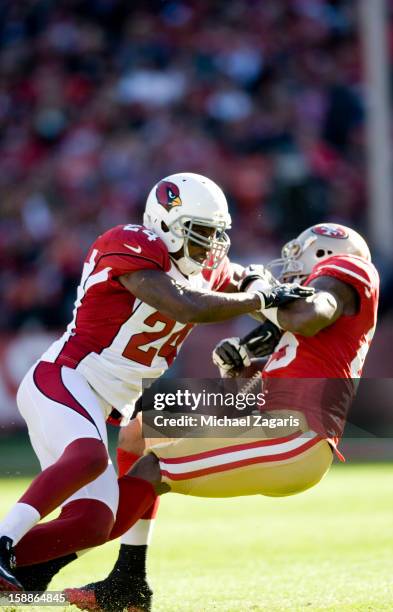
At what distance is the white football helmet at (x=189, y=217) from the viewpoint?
436cm

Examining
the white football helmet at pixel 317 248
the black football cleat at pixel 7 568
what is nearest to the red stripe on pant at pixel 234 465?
the black football cleat at pixel 7 568

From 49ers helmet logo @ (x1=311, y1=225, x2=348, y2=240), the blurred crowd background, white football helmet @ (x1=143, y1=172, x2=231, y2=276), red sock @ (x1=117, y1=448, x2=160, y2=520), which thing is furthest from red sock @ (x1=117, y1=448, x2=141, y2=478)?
the blurred crowd background

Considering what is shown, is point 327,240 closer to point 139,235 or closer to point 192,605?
point 139,235

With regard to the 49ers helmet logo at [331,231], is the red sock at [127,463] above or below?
below

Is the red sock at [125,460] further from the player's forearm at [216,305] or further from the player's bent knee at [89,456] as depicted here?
the player's forearm at [216,305]

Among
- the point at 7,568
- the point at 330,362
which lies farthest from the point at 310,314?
the point at 7,568

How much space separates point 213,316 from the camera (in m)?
4.19

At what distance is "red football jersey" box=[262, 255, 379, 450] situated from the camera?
4.33 metres

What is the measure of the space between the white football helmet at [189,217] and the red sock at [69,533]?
105 cm

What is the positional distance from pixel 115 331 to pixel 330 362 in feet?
2.82

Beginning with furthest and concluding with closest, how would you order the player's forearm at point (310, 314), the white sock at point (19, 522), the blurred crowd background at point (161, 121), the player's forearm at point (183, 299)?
the blurred crowd background at point (161, 121)
the player's forearm at point (310, 314)
the player's forearm at point (183, 299)
the white sock at point (19, 522)

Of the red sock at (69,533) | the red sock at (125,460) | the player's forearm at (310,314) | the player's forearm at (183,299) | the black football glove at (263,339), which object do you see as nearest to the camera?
the red sock at (69,533)

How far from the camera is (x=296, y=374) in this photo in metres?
4.38

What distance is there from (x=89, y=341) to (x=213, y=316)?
513 millimetres
